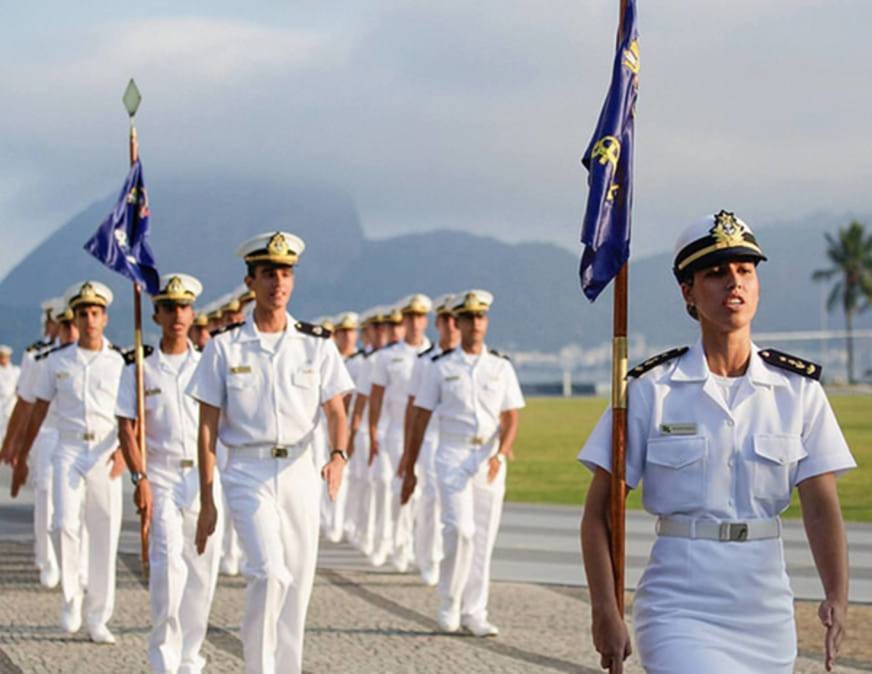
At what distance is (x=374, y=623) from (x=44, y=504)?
4.26 meters

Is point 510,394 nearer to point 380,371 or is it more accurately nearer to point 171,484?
point 171,484

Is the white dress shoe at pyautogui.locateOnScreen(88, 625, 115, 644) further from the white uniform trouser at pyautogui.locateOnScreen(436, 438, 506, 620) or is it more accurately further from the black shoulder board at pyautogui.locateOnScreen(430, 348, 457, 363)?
the black shoulder board at pyautogui.locateOnScreen(430, 348, 457, 363)

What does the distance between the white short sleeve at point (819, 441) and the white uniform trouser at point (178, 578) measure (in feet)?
15.4

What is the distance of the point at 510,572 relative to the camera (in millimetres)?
13352

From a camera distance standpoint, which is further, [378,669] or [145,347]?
[145,347]

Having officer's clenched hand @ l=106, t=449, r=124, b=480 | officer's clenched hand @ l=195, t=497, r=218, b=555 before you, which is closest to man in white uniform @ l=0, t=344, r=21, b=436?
officer's clenched hand @ l=106, t=449, r=124, b=480

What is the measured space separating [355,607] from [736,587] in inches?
278

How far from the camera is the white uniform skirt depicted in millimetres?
4539

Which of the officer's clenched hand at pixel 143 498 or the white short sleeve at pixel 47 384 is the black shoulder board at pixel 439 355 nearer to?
the white short sleeve at pixel 47 384

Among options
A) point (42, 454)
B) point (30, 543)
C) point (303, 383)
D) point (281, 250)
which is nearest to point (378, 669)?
point (303, 383)

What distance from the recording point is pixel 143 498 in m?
9.08

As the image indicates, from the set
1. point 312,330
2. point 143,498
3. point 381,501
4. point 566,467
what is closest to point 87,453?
point 143,498

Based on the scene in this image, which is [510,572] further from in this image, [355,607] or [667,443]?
[667,443]

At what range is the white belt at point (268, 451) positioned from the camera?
774cm
